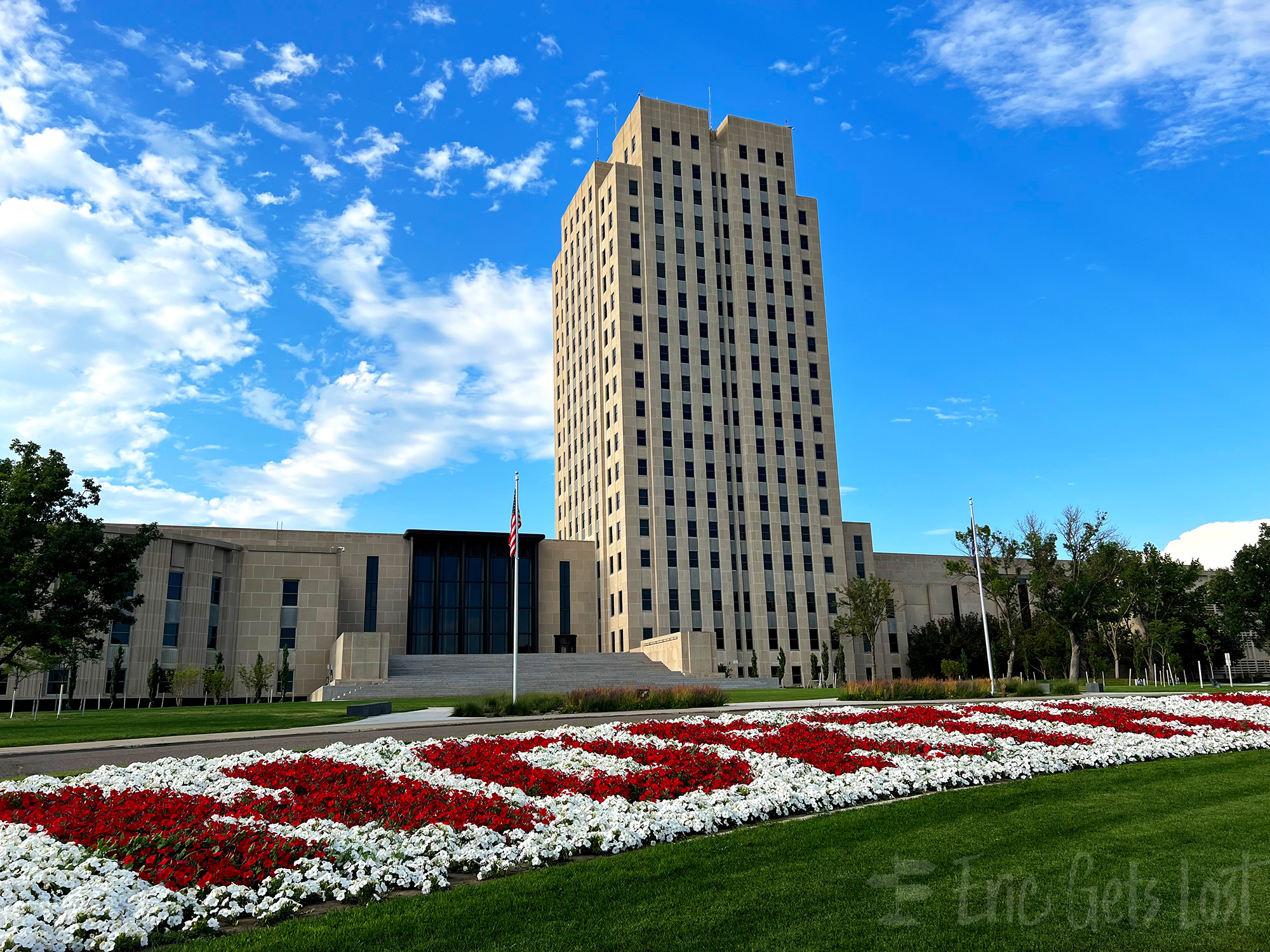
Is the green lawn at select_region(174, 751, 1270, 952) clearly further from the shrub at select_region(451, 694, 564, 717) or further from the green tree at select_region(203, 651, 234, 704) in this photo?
the green tree at select_region(203, 651, 234, 704)

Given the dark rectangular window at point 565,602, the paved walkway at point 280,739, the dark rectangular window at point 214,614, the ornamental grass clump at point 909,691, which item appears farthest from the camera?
the dark rectangular window at point 565,602

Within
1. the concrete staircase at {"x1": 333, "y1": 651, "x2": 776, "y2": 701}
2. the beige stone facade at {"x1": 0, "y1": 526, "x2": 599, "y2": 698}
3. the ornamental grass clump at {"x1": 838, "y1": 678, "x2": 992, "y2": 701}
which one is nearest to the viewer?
the ornamental grass clump at {"x1": 838, "y1": 678, "x2": 992, "y2": 701}

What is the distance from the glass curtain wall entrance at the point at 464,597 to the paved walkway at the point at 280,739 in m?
48.9

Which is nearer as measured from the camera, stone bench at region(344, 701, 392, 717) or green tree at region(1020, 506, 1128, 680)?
stone bench at region(344, 701, 392, 717)

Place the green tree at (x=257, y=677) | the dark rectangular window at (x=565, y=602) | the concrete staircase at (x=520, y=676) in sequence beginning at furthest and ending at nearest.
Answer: the dark rectangular window at (x=565, y=602), the green tree at (x=257, y=677), the concrete staircase at (x=520, y=676)

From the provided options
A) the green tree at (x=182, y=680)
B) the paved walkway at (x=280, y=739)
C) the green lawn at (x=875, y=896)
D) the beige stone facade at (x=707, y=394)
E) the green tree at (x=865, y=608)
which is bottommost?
the green lawn at (x=875, y=896)

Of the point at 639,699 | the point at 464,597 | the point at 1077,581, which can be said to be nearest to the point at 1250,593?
the point at 1077,581

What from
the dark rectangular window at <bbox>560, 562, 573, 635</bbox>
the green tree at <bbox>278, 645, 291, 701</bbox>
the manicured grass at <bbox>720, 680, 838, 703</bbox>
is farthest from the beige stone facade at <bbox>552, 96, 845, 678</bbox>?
the manicured grass at <bbox>720, 680, 838, 703</bbox>

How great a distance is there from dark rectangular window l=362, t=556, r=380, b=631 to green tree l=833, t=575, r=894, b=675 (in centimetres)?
4032

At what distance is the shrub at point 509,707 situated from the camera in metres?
30.8

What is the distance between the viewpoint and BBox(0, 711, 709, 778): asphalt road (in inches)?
718

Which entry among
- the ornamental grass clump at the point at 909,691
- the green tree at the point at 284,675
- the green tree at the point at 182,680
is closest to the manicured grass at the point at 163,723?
the green tree at the point at 182,680

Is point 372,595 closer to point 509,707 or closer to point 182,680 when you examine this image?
point 182,680

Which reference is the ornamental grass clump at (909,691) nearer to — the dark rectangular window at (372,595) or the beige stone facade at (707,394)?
the beige stone facade at (707,394)
